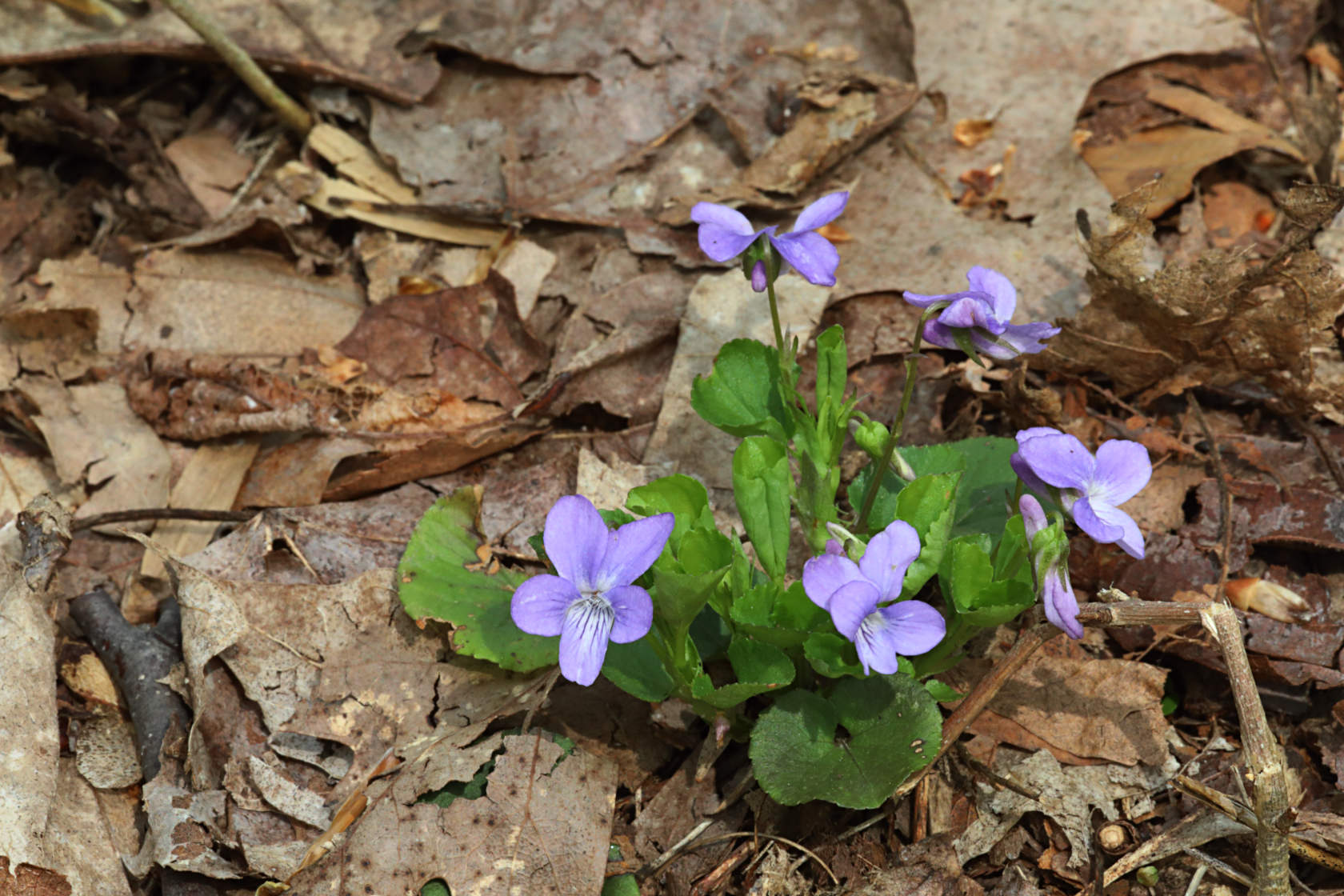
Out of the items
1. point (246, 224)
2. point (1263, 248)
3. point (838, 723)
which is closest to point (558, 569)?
point (838, 723)

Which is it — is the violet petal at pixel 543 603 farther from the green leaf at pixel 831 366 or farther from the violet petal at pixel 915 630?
the green leaf at pixel 831 366

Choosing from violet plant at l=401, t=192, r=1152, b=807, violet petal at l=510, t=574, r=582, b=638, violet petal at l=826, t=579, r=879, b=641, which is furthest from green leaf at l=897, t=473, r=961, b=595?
violet petal at l=510, t=574, r=582, b=638

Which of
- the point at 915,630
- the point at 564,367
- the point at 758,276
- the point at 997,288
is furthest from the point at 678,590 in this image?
the point at 564,367

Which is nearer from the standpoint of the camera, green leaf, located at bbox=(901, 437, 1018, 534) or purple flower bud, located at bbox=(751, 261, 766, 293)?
purple flower bud, located at bbox=(751, 261, 766, 293)

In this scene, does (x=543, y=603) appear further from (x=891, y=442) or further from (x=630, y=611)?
(x=891, y=442)

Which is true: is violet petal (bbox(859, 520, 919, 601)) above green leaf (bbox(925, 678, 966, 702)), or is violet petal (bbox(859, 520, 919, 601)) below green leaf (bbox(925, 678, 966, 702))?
above

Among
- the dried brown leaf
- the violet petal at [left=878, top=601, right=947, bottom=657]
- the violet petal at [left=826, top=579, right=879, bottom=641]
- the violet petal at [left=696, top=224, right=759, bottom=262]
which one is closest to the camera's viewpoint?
the violet petal at [left=826, top=579, right=879, bottom=641]

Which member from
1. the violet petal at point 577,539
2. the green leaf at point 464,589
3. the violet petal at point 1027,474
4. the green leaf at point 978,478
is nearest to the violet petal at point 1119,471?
the violet petal at point 1027,474

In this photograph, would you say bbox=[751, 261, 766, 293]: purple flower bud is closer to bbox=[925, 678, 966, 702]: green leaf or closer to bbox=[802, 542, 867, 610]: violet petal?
bbox=[802, 542, 867, 610]: violet petal

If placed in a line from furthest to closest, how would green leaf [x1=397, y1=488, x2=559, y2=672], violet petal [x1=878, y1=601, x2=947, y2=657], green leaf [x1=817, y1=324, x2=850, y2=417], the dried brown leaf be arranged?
green leaf [x1=397, y1=488, x2=559, y2=672] < green leaf [x1=817, y1=324, x2=850, y2=417] < the dried brown leaf < violet petal [x1=878, y1=601, x2=947, y2=657]
